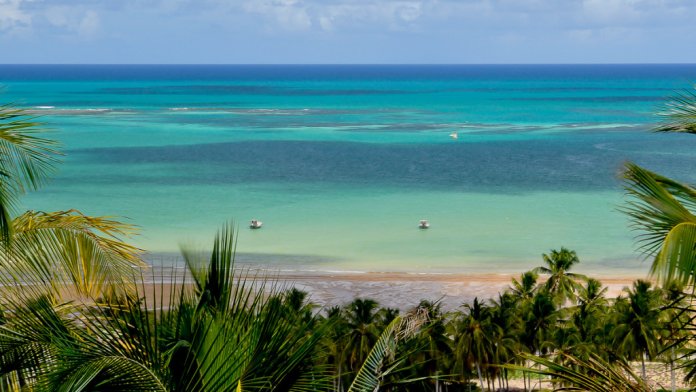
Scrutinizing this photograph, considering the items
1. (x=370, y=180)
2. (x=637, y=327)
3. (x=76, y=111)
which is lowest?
(x=637, y=327)

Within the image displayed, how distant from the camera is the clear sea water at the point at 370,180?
166 ft

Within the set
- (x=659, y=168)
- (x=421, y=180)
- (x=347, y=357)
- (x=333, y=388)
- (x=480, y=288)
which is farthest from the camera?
(x=659, y=168)

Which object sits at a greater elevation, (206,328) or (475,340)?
(475,340)

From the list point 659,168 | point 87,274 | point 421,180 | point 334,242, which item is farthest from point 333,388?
point 659,168

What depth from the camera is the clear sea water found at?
50.6 m

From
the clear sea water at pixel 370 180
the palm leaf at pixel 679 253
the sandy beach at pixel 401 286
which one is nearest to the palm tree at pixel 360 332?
the sandy beach at pixel 401 286

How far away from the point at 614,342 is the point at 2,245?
25305 mm

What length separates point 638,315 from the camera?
29.8 metres

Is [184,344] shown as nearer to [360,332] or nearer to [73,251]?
[73,251]

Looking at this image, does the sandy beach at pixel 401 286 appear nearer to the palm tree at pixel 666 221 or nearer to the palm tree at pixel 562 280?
the palm tree at pixel 562 280

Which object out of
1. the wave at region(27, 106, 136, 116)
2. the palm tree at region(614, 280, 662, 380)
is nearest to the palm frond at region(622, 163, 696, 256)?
the palm tree at region(614, 280, 662, 380)

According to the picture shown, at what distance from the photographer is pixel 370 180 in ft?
245

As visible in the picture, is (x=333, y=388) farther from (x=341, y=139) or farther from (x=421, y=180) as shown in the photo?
(x=341, y=139)

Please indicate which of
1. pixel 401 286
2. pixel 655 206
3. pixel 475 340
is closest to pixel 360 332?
pixel 475 340
